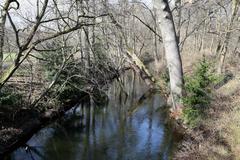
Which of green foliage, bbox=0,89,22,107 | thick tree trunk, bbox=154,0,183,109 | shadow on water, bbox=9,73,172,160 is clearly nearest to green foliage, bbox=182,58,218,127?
shadow on water, bbox=9,73,172,160

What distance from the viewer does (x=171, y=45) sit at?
14086mm

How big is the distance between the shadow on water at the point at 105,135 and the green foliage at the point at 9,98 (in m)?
1.56

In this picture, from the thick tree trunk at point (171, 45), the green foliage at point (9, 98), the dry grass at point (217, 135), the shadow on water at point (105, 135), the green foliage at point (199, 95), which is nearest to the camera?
the dry grass at point (217, 135)

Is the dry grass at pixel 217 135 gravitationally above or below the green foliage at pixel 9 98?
below

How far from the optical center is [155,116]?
1550cm

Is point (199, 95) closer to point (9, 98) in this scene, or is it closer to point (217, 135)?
point (217, 135)

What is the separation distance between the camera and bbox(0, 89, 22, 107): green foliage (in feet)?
40.5

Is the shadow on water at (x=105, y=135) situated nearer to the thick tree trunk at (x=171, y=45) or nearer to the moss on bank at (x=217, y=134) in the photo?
the moss on bank at (x=217, y=134)

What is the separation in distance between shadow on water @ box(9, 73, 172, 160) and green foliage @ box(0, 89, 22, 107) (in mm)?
1558

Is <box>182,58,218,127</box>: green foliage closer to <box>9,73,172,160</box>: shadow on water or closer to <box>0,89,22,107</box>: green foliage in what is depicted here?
<box>9,73,172,160</box>: shadow on water

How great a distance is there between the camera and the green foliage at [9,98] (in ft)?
40.5

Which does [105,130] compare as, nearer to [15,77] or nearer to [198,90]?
[198,90]

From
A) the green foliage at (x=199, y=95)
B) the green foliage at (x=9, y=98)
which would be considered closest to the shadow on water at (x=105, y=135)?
the green foliage at (x=199, y=95)

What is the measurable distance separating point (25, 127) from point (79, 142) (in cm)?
237
